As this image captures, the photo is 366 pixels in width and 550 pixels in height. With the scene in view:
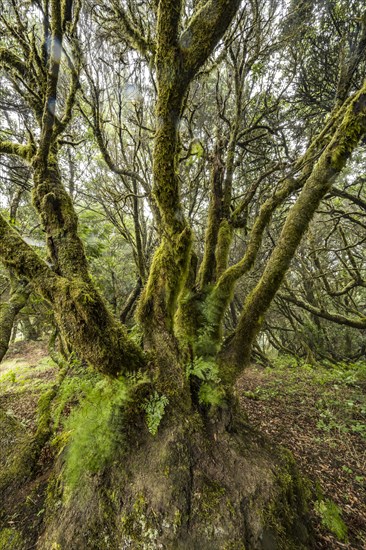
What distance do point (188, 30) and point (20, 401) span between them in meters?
7.71

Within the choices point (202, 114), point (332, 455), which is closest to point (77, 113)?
point (202, 114)

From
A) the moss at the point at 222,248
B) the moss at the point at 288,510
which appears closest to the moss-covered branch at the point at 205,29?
the moss at the point at 222,248

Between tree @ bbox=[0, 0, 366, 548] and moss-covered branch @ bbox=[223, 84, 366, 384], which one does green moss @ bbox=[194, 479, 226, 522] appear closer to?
tree @ bbox=[0, 0, 366, 548]

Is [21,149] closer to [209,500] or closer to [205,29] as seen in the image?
[205,29]

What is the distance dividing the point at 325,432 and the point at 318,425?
0.16 m

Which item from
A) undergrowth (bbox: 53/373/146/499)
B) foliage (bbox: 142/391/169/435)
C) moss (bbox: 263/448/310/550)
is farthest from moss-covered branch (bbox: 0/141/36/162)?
moss (bbox: 263/448/310/550)

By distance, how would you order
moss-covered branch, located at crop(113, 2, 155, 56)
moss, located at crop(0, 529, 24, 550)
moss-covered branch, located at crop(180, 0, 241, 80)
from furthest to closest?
1. moss-covered branch, located at crop(113, 2, 155, 56)
2. moss, located at crop(0, 529, 24, 550)
3. moss-covered branch, located at crop(180, 0, 241, 80)

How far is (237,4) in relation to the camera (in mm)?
1692

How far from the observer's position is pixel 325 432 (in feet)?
13.7

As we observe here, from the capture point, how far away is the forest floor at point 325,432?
8.61 feet

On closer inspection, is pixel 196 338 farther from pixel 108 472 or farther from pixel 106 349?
pixel 108 472

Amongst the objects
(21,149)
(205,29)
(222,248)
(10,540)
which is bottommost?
(10,540)

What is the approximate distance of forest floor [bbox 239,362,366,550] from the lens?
2.62m

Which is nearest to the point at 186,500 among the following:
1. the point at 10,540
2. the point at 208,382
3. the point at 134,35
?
the point at 208,382
